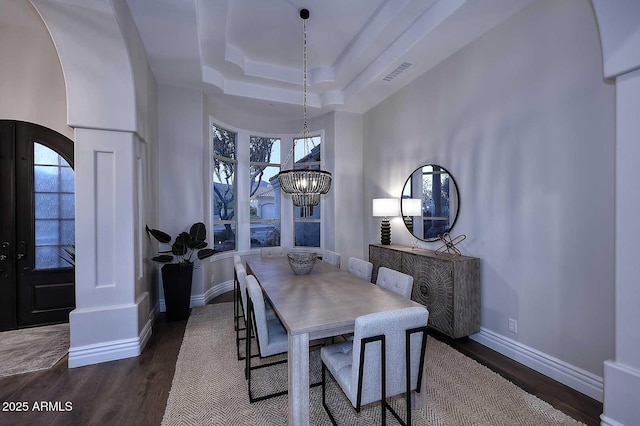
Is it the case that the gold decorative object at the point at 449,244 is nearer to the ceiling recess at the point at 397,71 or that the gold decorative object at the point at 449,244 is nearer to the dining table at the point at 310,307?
the dining table at the point at 310,307

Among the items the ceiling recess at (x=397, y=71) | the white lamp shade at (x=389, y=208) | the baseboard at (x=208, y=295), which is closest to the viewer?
the ceiling recess at (x=397, y=71)

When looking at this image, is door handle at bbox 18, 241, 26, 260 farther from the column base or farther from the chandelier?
the column base

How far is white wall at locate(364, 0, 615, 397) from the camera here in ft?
7.21

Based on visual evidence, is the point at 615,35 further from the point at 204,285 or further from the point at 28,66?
the point at 28,66

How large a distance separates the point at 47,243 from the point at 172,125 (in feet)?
7.16

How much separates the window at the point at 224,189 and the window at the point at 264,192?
36 cm

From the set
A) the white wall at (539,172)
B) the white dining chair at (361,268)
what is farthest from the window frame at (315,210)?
the white wall at (539,172)

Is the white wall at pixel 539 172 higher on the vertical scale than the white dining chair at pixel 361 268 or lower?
higher

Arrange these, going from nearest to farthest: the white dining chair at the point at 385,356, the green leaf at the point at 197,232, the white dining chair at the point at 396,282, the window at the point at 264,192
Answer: the white dining chair at the point at 385,356 < the white dining chair at the point at 396,282 < the green leaf at the point at 197,232 < the window at the point at 264,192

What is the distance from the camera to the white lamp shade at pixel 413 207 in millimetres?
3750

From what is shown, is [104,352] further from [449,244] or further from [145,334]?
[449,244]

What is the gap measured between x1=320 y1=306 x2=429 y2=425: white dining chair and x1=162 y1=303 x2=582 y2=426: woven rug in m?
0.49

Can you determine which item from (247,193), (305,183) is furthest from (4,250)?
(305,183)

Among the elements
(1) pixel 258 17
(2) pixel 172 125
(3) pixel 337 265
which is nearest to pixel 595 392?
(3) pixel 337 265
